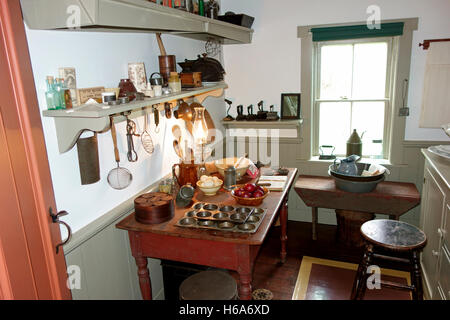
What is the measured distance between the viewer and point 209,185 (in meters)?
2.57

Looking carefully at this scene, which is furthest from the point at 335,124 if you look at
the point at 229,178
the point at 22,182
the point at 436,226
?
the point at 22,182

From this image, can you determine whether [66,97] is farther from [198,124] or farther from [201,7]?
[201,7]

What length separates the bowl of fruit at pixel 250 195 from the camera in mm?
2383

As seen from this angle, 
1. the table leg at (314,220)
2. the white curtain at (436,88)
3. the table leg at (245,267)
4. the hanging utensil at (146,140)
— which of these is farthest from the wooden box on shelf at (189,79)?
the white curtain at (436,88)

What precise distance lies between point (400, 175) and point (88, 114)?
3.25 metres

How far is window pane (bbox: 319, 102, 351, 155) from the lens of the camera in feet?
12.7

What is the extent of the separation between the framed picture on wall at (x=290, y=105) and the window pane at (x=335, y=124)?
29 cm

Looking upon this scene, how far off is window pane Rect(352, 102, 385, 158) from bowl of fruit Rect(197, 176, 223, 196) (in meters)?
2.02

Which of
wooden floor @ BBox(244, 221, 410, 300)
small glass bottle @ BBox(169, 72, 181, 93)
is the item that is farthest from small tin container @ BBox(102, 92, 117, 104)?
wooden floor @ BBox(244, 221, 410, 300)

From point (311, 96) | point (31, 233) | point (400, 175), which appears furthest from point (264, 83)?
point (31, 233)

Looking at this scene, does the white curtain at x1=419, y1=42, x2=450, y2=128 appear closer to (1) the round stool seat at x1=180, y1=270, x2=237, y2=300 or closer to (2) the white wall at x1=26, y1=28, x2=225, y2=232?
(2) the white wall at x1=26, y1=28, x2=225, y2=232

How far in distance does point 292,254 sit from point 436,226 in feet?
4.38

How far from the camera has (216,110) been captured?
Result: 12.9 ft

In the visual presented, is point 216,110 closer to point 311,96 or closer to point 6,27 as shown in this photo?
point 311,96
